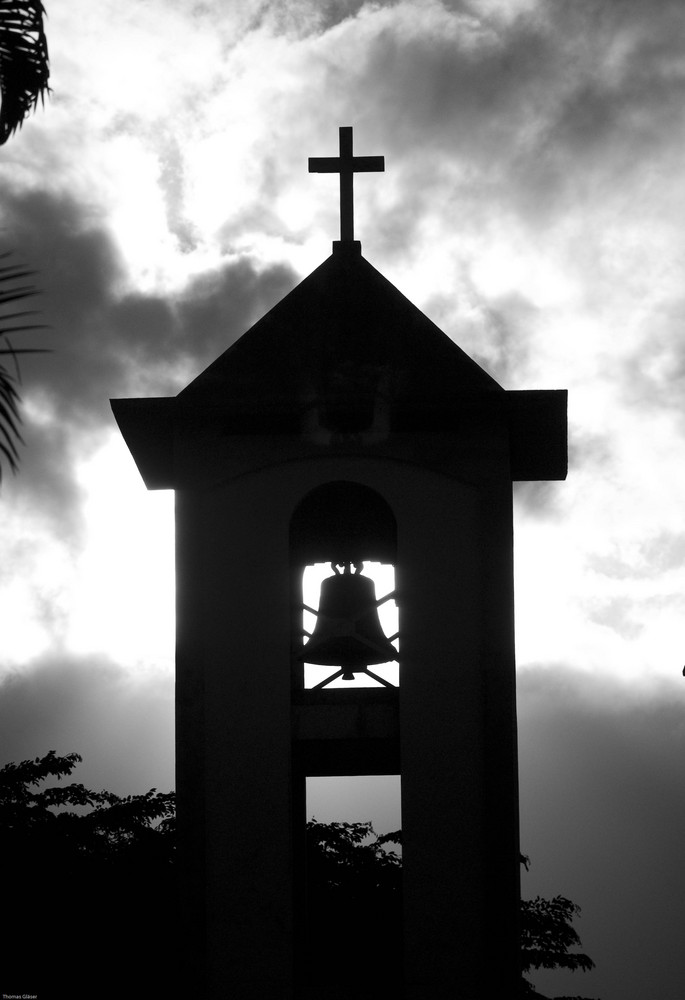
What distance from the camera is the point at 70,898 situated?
17.1m

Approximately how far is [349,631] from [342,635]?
0.06 meters

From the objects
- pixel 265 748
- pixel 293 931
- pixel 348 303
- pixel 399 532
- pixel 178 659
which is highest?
pixel 348 303

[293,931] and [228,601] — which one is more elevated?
[228,601]

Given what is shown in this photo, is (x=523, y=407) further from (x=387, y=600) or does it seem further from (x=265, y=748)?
(x=265, y=748)

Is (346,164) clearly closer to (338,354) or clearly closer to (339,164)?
(339,164)

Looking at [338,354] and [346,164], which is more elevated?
[346,164]

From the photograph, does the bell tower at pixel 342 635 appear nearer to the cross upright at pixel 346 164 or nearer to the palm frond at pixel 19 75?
the cross upright at pixel 346 164

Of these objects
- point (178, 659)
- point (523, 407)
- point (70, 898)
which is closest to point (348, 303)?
point (523, 407)

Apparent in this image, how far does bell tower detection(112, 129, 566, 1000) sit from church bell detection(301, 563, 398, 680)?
0.02 meters

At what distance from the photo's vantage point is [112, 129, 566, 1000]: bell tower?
9445 millimetres

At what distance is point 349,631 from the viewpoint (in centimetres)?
1040

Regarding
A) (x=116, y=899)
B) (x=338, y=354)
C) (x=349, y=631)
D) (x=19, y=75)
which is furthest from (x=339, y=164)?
(x=116, y=899)

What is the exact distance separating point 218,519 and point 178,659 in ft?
3.22

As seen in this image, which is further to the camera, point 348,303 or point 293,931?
point 348,303
